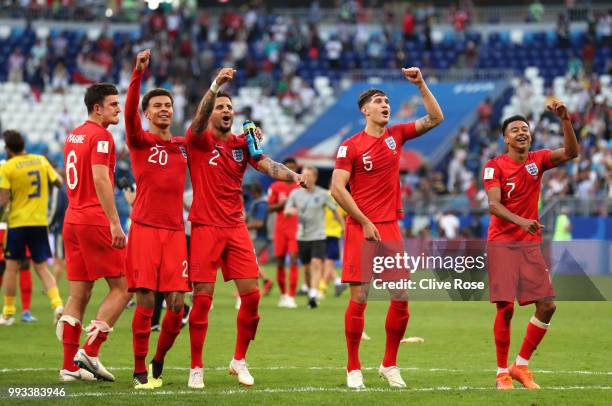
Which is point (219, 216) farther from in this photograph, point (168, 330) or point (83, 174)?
point (83, 174)

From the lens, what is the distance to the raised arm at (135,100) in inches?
399

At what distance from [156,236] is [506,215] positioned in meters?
3.03

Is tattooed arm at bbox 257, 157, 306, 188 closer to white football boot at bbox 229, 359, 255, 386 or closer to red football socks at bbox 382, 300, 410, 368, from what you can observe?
red football socks at bbox 382, 300, 410, 368

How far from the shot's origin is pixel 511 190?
36.1 feet

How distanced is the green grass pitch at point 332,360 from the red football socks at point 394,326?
0.84ft

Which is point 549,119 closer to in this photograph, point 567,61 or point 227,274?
point 567,61

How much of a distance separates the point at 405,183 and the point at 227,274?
→ 25456 mm

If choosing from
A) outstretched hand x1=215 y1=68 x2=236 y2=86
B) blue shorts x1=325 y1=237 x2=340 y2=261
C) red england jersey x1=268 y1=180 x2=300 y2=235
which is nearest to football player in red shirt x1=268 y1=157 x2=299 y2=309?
red england jersey x1=268 y1=180 x2=300 y2=235

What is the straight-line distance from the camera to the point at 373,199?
10.8 metres

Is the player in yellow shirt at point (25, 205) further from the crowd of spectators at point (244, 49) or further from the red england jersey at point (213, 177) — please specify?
the crowd of spectators at point (244, 49)

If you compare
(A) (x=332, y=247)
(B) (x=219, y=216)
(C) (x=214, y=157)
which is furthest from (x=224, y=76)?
(A) (x=332, y=247)

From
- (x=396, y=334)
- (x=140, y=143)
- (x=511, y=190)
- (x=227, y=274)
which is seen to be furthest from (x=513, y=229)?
(x=140, y=143)

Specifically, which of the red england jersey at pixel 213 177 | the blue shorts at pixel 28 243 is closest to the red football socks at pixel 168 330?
the red england jersey at pixel 213 177

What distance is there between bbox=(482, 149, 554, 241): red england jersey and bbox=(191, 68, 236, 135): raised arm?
2511mm
